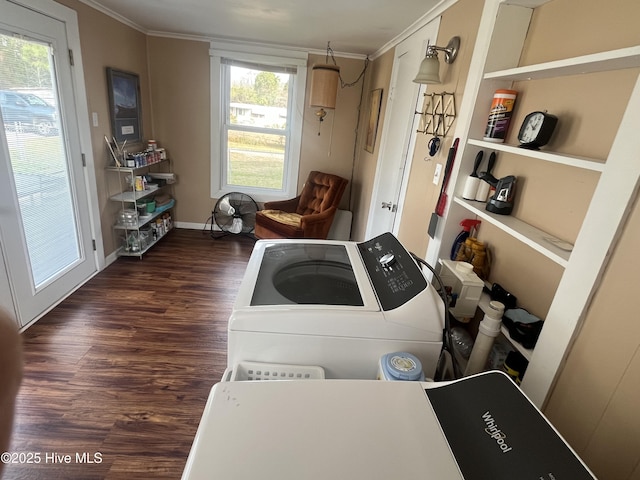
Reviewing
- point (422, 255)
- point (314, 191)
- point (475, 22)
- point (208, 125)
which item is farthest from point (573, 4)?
point (208, 125)

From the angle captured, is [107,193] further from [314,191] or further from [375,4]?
[375,4]

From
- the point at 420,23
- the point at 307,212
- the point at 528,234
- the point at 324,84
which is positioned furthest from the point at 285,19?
the point at 528,234

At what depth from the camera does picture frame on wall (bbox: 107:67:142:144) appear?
2.94 m

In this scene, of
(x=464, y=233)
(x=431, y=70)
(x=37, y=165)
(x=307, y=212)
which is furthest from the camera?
(x=307, y=212)

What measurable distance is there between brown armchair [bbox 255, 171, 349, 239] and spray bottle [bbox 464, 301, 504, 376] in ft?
7.81

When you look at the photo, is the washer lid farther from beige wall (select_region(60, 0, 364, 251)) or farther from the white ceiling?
beige wall (select_region(60, 0, 364, 251))

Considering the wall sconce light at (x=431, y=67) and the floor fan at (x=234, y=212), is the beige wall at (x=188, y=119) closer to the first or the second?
the floor fan at (x=234, y=212)

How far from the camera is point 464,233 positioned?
1398 mm

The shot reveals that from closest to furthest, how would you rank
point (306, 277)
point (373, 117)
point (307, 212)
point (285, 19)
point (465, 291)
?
point (465, 291)
point (306, 277)
point (285, 19)
point (373, 117)
point (307, 212)

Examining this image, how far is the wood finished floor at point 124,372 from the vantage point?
4.72 ft

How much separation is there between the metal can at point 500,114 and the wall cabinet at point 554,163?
5 cm

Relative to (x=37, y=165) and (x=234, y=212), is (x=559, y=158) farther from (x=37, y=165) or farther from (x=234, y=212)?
(x=234, y=212)

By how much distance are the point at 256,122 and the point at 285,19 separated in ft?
4.90

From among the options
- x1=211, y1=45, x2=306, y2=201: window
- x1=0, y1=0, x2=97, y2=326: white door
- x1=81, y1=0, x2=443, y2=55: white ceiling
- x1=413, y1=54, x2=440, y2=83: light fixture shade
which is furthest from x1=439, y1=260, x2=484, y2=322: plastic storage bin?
x1=211, y1=45, x2=306, y2=201: window
